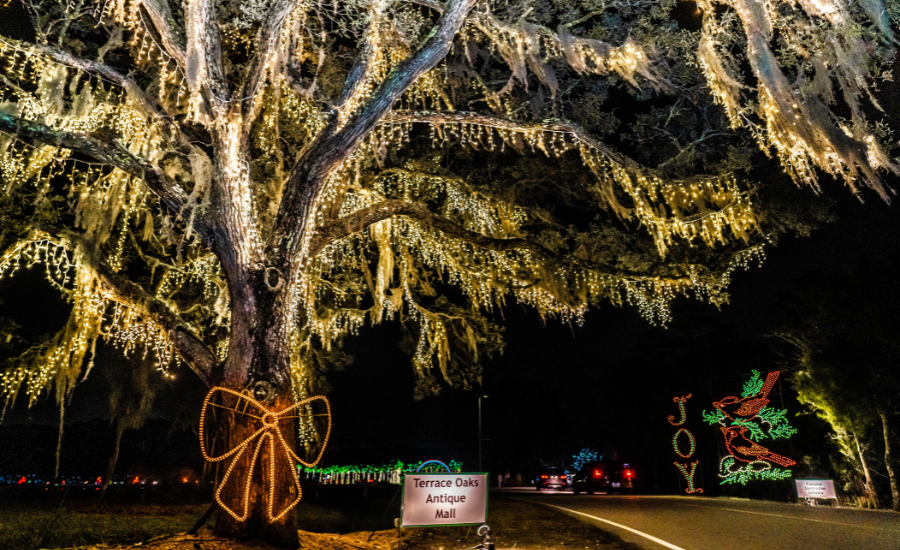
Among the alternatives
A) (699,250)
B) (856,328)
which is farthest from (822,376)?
(699,250)

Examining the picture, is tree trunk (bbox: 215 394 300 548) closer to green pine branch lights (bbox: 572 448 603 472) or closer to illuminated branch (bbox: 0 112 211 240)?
illuminated branch (bbox: 0 112 211 240)

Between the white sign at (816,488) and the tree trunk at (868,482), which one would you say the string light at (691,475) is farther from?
the white sign at (816,488)

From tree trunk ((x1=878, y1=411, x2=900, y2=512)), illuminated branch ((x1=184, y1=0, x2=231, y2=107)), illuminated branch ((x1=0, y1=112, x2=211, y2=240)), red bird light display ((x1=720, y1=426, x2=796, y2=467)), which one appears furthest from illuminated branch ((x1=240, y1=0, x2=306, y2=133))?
red bird light display ((x1=720, y1=426, x2=796, y2=467))

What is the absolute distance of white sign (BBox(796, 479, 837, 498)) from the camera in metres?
15.1

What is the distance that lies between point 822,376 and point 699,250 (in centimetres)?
1099

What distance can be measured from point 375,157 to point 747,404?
58.3 ft

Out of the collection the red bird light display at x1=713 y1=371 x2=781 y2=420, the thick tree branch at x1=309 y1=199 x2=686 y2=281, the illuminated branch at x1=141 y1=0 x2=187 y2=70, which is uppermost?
the illuminated branch at x1=141 y1=0 x2=187 y2=70

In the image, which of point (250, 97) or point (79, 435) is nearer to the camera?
point (250, 97)

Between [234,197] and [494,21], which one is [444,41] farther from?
[234,197]

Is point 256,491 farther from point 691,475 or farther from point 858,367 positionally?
point 691,475

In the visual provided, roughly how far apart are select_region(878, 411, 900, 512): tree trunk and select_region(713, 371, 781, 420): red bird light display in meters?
3.91

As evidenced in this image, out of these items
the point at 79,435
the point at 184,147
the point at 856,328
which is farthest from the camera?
the point at 79,435

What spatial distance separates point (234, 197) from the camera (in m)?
6.74

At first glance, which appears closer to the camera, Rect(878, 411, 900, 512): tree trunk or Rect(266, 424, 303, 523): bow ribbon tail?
Rect(266, 424, 303, 523): bow ribbon tail
